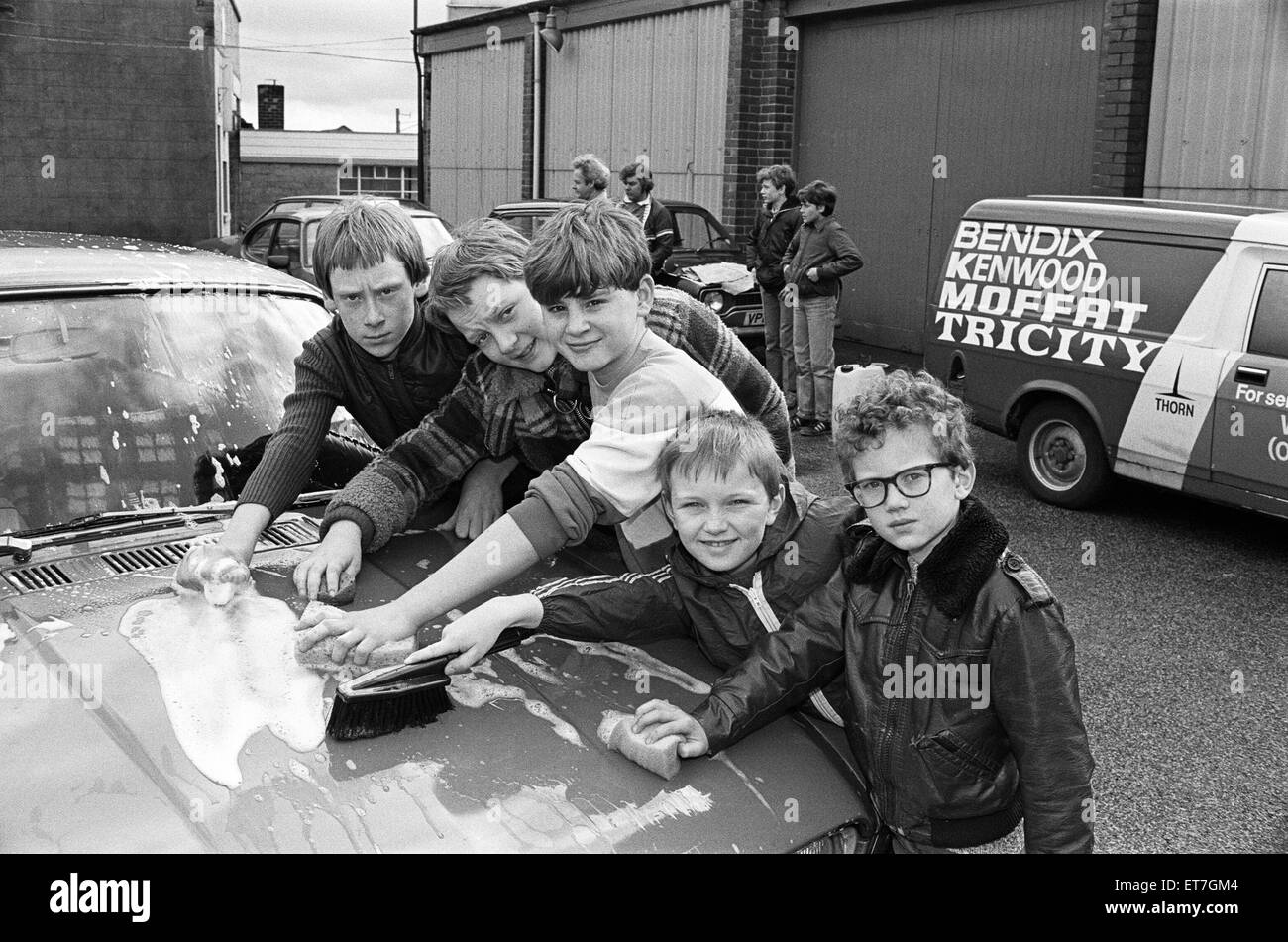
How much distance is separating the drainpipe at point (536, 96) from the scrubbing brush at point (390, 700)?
60.7 feet

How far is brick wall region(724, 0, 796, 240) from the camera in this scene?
14.9 meters

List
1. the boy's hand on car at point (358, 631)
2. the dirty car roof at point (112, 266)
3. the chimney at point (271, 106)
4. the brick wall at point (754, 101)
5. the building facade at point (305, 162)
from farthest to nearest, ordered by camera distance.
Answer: the chimney at point (271, 106) → the building facade at point (305, 162) → the brick wall at point (754, 101) → the dirty car roof at point (112, 266) → the boy's hand on car at point (358, 631)

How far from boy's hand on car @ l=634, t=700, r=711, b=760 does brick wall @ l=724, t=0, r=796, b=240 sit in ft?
44.6

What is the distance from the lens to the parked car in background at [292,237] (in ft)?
40.2

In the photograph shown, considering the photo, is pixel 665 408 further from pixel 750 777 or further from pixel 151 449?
pixel 151 449

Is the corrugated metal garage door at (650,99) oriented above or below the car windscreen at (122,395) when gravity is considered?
above

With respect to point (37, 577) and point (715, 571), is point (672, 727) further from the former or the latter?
point (37, 577)

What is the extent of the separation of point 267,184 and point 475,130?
19.1 meters

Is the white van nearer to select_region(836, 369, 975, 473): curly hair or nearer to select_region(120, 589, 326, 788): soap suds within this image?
select_region(836, 369, 975, 473): curly hair

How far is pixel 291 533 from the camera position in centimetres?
290

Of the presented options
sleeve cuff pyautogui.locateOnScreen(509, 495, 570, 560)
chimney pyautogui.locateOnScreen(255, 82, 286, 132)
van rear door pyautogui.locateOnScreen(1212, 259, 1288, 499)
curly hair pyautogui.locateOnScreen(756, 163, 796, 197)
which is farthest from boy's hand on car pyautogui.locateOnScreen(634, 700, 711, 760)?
chimney pyautogui.locateOnScreen(255, 82, 286, 132)

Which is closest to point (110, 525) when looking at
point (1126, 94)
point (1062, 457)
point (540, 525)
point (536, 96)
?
point (540, 525)

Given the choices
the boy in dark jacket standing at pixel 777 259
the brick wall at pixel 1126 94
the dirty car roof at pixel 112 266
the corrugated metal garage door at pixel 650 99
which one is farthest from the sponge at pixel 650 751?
the corrugated metal garage door at pixel 650 99

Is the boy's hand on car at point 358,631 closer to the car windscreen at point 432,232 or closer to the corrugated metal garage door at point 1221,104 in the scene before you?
the corrugated metal garage door at point 1221,104
